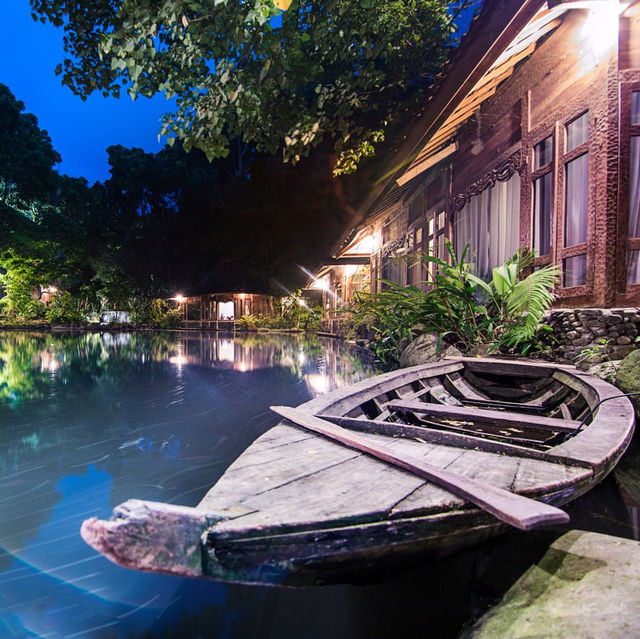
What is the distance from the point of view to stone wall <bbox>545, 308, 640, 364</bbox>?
423cm

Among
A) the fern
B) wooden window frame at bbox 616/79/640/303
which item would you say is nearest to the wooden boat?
the fern

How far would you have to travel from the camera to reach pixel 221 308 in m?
31.9

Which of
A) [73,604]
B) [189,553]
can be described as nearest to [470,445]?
[189,553]

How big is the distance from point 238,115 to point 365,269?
41.6ft

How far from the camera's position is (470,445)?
6.32 ft

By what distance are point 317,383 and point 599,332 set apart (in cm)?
362

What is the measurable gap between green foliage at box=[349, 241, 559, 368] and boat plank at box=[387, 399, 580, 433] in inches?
90.9

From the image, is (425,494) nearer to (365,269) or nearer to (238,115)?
(238,115)

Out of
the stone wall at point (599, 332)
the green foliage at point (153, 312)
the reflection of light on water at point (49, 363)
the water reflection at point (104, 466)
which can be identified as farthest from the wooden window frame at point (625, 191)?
the green foliage at point (153, 312)

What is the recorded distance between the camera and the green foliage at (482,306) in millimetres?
4930

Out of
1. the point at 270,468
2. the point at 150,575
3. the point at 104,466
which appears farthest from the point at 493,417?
the point at 104,466

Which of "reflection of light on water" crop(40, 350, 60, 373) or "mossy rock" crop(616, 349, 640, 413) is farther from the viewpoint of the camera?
"reflection of light on water" crop(40, 350, 60, 373)

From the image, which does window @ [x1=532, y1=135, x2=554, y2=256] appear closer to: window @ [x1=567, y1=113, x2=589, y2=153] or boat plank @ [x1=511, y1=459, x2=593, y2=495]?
window @ [x1=567, y1=113, x2=589, y2=153]

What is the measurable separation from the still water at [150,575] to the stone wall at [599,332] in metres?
1.62
